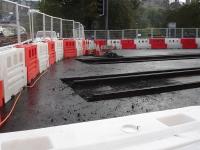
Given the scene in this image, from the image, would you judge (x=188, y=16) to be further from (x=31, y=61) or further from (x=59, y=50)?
(x=31, y=61)

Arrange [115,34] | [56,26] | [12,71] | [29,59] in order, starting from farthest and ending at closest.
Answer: [115,34], [56,26], [29,59], [12,71]

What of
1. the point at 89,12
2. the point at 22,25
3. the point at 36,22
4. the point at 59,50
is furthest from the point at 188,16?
the point at 22,25

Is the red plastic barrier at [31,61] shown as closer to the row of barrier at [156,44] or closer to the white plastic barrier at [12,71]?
the white plastic barrier at [12,71]

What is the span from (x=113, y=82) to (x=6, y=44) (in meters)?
3.38

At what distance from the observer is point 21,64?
340 inches

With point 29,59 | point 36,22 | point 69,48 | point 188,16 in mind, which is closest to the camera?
point 29,59

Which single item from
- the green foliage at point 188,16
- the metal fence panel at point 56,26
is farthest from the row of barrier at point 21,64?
the green foliage at point 188,16

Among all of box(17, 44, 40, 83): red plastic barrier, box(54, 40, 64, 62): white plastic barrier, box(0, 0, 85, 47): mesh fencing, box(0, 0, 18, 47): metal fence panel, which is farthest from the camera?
box(54, 40, 64, 62): white plastic barrier

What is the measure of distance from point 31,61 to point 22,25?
1.29 m

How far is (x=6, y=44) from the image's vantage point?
8.58m

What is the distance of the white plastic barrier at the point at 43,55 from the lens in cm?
1181

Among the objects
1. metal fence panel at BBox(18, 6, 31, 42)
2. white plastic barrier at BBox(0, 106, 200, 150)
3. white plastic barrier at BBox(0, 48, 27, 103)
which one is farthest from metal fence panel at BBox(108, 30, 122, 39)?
white plastic barrier at BBox(0, 106, 200, 150)

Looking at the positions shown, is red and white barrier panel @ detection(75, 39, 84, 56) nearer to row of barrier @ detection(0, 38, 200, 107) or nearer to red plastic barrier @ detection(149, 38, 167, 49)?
row of barrier @ detection(0, 38, 200, 107)

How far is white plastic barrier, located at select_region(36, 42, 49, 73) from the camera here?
11815 millimetres
